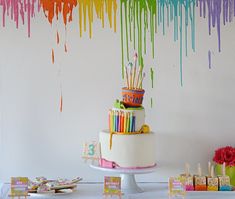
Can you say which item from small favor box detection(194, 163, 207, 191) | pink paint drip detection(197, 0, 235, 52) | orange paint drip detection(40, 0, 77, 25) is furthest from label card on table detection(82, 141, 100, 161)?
pink paint drip detection(197, 0, 235, 52)

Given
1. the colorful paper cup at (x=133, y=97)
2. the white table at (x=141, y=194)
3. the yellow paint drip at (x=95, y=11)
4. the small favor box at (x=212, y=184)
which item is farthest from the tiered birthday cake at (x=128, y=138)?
the yellow paint drip at (x=95, y=11)

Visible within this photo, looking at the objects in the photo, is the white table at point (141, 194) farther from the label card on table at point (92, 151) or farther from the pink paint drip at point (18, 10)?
the pink paint drip at point (18, 10)

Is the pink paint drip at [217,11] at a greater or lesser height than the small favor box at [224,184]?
greater

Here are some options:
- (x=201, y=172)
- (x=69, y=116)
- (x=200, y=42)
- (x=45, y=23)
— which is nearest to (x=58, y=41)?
(x=45, y=23)

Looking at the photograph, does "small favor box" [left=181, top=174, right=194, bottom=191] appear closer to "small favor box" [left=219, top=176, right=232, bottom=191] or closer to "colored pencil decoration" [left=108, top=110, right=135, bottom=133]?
"small favor box" [left=219, top=176, right=232, bottom=191]

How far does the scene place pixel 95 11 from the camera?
6.49ft

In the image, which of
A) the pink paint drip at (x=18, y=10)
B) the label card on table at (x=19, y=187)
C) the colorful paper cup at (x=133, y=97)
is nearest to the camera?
the label card on table at (x=19, y=187)

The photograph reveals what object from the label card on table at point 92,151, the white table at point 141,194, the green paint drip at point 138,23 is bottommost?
the white table at point 141,194

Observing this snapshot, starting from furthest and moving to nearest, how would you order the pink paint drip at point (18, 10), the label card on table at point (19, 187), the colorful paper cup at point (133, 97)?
the pink paint drip at point (18, 10) < the colorful paper cup at point (133, 97) < the label card on table at point (19, 187)

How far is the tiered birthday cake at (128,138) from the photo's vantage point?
5.68 feet

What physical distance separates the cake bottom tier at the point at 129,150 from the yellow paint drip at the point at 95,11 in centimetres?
49

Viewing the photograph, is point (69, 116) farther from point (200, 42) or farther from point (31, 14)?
point (200, 42)

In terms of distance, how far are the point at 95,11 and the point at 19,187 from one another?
2.56 feet

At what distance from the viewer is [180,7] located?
199cm
